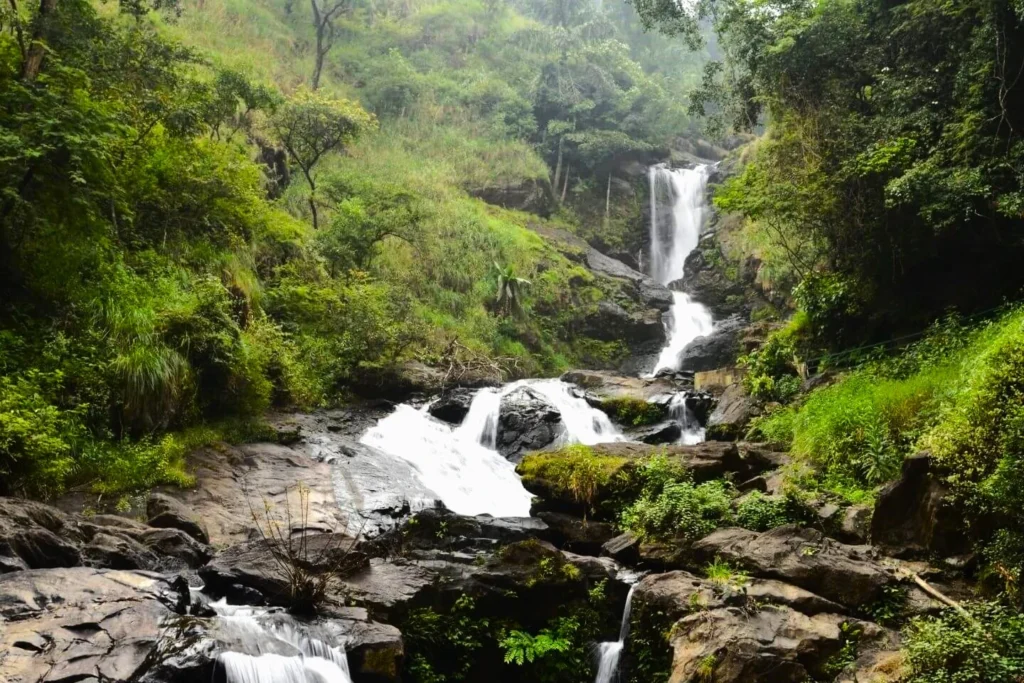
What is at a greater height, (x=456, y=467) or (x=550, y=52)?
(x=550, y=52)

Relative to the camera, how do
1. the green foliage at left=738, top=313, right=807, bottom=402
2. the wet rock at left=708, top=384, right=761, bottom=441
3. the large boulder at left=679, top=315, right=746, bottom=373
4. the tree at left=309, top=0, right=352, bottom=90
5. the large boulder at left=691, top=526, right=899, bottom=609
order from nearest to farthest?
the large boulder at left=691, top=526, right=899, bottom=609
the wet rock at left=708, top=384, right=761, bottom=441
the green foliage at left=738, top=313, right=807, bottom=402
the large boulder at left=679, top=315, right=746, bottom=373
the tree at left=309, top=0, right=352, bottom=90

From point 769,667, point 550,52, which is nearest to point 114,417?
point 769,667

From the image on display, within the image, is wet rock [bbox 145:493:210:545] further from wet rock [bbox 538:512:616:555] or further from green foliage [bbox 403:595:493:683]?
wet rock [bbox 538:512:616:555]

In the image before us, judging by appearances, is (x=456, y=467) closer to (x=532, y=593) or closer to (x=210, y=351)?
(x=210, y=351)

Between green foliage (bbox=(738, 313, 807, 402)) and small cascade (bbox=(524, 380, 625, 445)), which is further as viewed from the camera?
small cascade (bbox=(524, 380, 625, 445))

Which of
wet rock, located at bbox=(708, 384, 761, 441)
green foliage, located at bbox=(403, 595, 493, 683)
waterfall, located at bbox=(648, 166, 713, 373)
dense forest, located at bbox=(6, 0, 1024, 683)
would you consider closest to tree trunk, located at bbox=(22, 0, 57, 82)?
dense forest, located at bbox=(6, 0, 1024, 683)

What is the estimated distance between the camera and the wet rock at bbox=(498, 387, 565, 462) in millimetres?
15797

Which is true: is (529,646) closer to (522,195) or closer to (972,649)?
(972,649)

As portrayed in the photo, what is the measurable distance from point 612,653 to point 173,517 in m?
5.69

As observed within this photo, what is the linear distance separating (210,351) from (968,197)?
13.1 m

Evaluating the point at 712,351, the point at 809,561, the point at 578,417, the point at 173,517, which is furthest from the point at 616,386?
the point at 173,517

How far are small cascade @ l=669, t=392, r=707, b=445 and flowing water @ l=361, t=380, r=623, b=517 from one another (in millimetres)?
1519

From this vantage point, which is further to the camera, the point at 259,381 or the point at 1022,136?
Answer: the point at 259,381

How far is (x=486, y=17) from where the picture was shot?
44.4 metres
